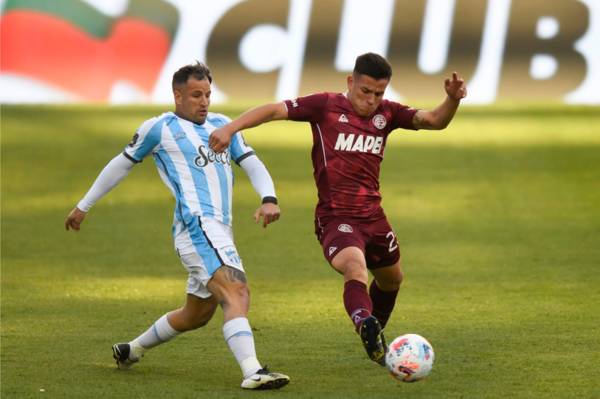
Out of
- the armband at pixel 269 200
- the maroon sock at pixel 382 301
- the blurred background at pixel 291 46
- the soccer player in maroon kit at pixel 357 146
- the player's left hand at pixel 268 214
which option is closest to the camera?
the player's left hand at pixel 268 214

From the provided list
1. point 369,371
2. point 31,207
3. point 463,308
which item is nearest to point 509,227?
point 463,308

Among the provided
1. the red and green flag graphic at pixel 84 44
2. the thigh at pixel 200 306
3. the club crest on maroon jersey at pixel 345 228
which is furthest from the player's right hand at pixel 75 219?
the red and green flag graphic at pixel 84 44

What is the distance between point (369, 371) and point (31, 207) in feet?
28.0

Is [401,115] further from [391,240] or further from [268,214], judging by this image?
[268,214]

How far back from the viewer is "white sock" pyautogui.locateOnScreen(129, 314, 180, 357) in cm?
834

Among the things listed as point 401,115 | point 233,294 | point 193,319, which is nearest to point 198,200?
point 233,294

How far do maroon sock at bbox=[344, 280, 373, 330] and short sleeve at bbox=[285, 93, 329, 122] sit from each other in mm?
1126

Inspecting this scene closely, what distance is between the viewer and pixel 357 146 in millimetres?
8484

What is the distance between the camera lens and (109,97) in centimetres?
2297

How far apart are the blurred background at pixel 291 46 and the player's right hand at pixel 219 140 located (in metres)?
14.6

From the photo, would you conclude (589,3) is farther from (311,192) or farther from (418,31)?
(311,192)

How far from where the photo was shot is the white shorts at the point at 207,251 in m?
7.88

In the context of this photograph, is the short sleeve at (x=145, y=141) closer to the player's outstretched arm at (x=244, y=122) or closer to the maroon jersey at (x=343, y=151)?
the player's outstretched arm at (x=244, y=122)

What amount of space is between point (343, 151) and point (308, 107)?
0.35 m
